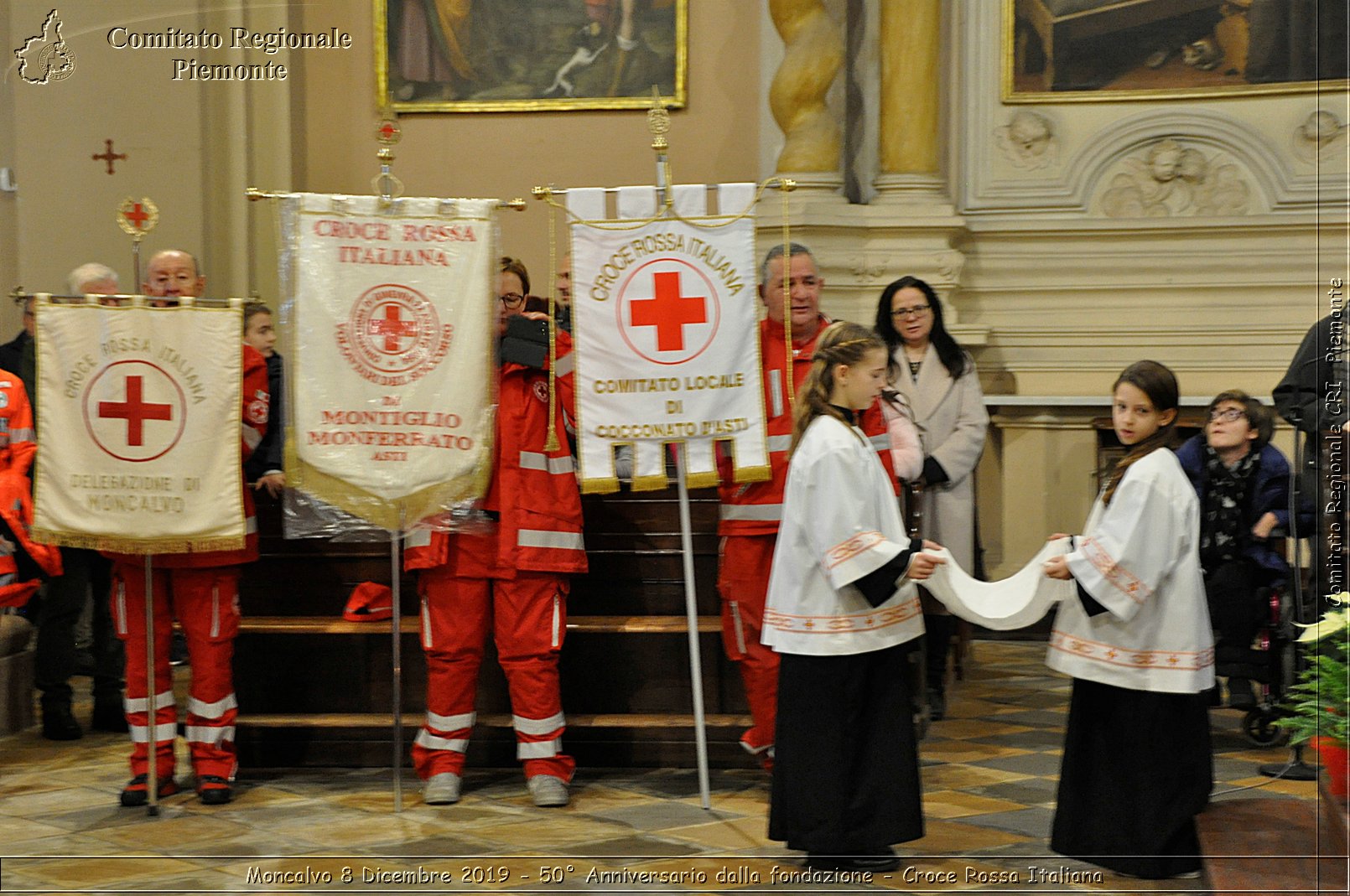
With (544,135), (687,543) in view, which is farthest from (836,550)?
(544,135)

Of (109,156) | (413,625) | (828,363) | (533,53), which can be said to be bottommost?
(413,625)

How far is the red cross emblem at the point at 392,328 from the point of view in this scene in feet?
15.7

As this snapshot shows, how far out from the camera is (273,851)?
4.35 meters

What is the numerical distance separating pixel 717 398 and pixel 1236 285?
4615 millimetres

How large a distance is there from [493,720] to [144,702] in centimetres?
121

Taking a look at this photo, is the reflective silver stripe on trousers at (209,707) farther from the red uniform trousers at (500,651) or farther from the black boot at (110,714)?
the black boot at (110,714)

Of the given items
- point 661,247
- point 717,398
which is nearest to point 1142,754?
point 717,398

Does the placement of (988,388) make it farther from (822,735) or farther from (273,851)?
(273,851)

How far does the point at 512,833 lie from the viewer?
4.52 meters

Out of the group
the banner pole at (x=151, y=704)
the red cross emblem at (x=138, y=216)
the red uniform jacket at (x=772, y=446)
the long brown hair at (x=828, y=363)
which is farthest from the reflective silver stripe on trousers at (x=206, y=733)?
the long brown hair at (x=828, y=363)

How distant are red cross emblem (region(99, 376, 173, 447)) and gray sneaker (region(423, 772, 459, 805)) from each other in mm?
1477

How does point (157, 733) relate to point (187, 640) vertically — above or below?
below

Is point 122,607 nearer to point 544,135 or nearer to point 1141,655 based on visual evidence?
point 1141,655

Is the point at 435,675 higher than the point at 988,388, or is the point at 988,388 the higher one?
the point at 988,388
